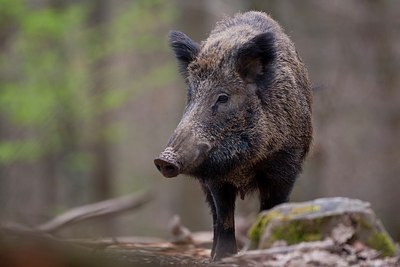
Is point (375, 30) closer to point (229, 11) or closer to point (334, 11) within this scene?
point (334, 11)

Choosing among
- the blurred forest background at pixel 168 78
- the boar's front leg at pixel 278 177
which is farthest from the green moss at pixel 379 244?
the blurred forest background at pixel 168 78

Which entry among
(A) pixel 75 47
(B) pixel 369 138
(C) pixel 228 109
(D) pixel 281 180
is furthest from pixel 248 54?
(A) pixel 75 47

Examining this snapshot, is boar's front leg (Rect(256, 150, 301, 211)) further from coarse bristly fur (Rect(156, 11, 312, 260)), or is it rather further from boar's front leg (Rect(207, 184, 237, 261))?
boar's front leg (Rect(207, 184, 237, 261))

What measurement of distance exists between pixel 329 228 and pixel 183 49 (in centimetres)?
196

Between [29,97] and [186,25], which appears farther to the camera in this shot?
[29,97]

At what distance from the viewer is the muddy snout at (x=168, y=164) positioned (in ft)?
16.0

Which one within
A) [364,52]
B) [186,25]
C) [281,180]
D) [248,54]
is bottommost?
[281,180]

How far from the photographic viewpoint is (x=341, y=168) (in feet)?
51.6

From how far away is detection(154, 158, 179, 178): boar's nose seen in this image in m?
4.88

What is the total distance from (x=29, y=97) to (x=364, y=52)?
740 centimetres

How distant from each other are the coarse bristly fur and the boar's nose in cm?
32

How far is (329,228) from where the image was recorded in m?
5.39

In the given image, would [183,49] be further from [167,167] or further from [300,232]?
[300,232]

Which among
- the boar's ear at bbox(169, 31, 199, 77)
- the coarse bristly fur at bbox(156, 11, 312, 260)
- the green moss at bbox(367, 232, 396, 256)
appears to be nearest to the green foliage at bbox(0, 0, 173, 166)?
the boar's ear at bbox(169, 31, 199, 77)
